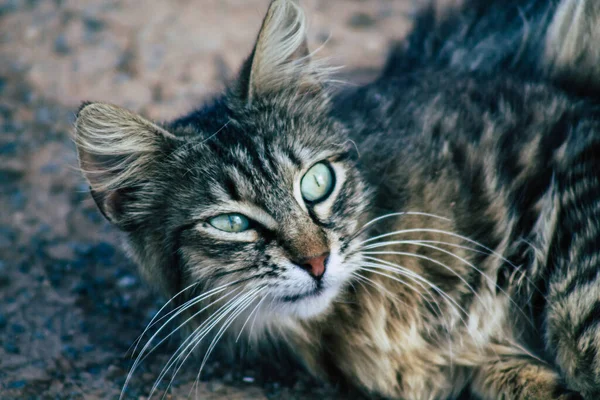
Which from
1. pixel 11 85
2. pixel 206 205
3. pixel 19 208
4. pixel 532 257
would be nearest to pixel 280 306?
pixel 206 205

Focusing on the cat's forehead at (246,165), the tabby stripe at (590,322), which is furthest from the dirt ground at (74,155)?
the tabby stripe at (590,322)

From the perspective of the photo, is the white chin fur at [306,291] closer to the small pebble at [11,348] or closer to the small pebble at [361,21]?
the small pebble at [11,348]

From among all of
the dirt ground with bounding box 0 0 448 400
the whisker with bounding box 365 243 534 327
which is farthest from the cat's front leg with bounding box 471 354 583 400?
the dirt ground with bounding box 0 0 448 400

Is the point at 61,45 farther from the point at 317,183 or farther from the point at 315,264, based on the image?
the point at 315,264

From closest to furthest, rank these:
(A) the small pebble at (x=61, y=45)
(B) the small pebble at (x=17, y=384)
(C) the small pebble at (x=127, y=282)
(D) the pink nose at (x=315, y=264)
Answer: (D) the pink nose at (x=315, y=264) → (B) the small pebble at (x=17, y=384) → (C) the small pebble at (x=127, y=282) → (A) the small pebble at (x=61, y=45)

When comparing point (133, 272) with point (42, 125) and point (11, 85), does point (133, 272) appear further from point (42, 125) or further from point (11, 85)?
point (11, 85)

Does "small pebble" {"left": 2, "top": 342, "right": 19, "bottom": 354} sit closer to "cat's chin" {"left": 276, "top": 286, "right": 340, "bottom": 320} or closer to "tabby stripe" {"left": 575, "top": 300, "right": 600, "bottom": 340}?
"cat's chin" {"left": 276, "top": 286, "right": 340, "bottom": 320}
